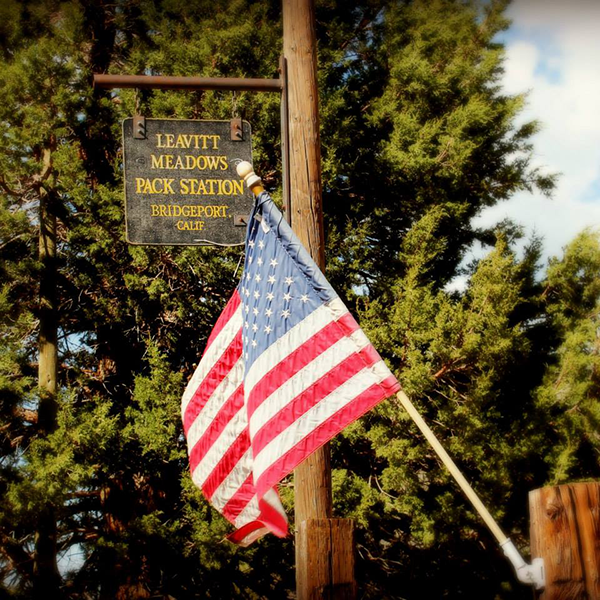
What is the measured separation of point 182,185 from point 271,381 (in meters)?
1.61

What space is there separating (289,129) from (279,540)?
6.47 metres

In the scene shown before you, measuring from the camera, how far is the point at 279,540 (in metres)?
9.34

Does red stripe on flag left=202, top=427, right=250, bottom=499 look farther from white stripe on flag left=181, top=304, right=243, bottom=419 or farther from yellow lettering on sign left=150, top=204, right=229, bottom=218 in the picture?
yellow lettering on sign left=150, top=204, right=229, bottom=218

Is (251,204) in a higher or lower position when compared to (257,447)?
higher

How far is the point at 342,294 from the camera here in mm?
10383

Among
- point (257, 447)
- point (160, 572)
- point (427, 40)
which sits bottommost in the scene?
point (160, 572)

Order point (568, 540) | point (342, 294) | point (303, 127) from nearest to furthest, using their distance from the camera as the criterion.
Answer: point (568, 540), point (303, 127), point (342, 294)

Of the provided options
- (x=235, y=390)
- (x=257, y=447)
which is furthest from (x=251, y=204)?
(x=257, y=447)

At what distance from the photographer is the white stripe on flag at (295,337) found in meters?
3.50

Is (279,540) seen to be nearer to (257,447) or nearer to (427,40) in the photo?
(257,447)

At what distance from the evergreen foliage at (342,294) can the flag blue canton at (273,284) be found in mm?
5389

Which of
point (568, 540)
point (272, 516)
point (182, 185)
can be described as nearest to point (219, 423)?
point (272, 516)

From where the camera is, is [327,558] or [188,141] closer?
[327,558]

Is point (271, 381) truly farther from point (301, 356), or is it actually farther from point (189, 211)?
point (189, 211)
